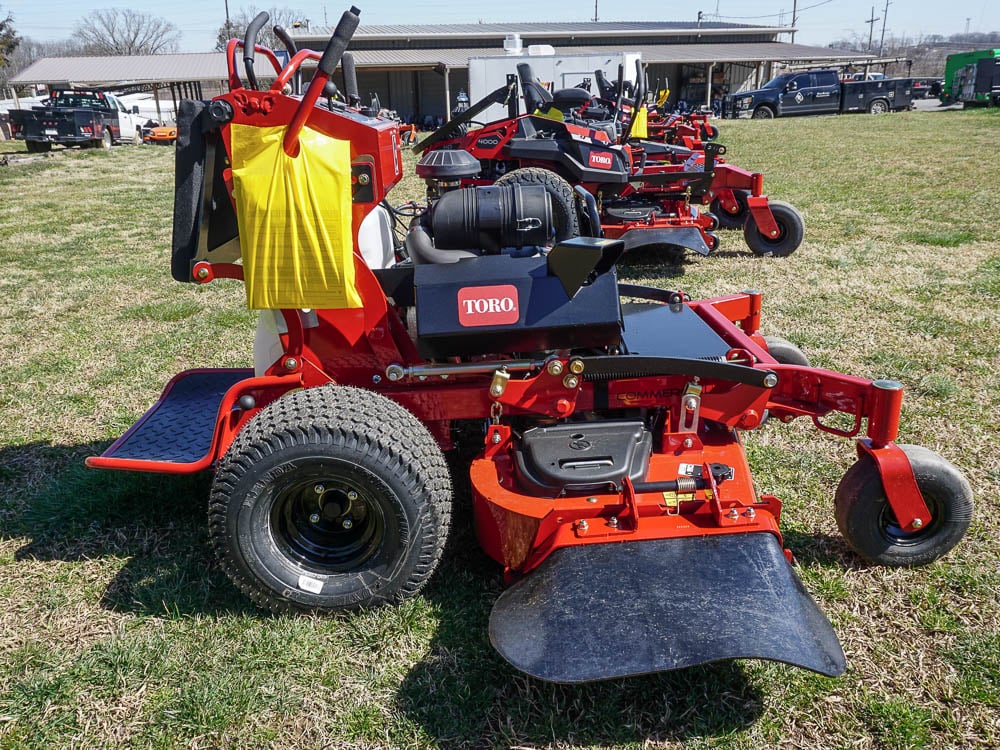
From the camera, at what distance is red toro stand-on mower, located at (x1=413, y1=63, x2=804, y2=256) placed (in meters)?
7.57

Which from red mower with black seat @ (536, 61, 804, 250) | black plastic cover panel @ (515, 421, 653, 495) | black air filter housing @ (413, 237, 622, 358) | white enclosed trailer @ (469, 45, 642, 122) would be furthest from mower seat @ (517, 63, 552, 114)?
white enclosed trailer @ (469, 45, 642, 122)

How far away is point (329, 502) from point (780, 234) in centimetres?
634

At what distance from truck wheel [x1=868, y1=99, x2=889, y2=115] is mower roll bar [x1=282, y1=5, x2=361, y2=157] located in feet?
102

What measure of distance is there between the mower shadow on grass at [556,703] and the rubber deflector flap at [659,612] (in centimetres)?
8

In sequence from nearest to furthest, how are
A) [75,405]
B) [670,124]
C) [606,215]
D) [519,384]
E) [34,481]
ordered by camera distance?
1. [519,384]
2. [34,481]
3. [75,405]
4. [606,215]
5. [670,124]

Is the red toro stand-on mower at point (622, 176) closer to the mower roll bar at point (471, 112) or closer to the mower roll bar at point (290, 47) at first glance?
the mower roll bar at point (471, 112)

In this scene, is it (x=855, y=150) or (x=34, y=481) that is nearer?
(x=34, y=481)

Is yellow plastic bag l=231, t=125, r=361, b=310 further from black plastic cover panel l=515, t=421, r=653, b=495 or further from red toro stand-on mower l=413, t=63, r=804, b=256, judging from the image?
red toro stand-on mower l=413, t=63, r=804, b=256

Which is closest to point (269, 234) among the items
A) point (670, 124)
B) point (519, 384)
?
point (519, 384)

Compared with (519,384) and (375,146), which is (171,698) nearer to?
(519,384)

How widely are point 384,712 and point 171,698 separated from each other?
2.30 ft

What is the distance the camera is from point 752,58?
39906 mm

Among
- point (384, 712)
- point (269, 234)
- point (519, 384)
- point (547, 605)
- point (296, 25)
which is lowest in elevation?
point (384, 712)

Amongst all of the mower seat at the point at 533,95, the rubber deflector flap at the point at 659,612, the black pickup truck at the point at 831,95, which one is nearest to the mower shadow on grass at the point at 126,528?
the rubber deflector flap at the point at 659,612
